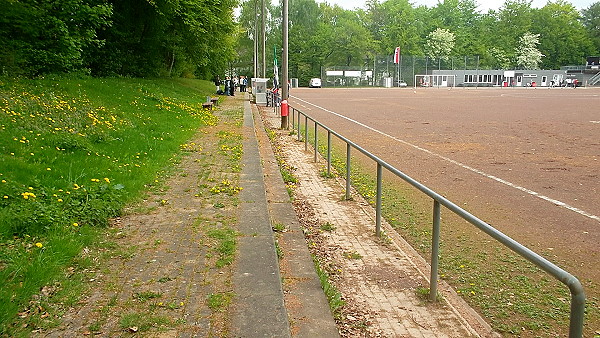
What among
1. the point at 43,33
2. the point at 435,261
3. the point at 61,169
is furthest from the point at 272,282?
the point at 43,33

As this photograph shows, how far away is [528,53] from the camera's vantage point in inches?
4063

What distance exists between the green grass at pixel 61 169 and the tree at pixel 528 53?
10023 centimetres

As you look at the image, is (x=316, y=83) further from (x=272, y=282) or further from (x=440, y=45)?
(x=272, y=282)

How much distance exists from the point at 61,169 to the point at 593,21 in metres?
132

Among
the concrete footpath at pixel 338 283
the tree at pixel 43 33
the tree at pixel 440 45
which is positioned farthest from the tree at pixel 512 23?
the concrete footpath at pixel 338 283

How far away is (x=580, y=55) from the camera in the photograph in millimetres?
106875

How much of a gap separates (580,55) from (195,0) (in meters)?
102

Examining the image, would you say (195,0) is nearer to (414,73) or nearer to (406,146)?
(406,146)

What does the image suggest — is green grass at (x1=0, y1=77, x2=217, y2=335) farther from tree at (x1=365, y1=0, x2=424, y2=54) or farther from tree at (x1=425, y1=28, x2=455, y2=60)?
tree at (x1=425, y1=28, x2=455, y2=60)

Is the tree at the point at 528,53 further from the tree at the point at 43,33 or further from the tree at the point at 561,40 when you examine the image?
the tree at the point at 43,33

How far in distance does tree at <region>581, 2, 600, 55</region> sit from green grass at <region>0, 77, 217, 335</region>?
118 m

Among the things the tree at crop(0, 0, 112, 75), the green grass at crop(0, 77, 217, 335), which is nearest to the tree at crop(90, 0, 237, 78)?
the tree at crop(0, 0, 112, 75)

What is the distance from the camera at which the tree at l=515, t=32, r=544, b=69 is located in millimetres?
102812

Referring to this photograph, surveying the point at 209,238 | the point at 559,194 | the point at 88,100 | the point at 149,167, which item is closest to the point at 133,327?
the point at 209,238
